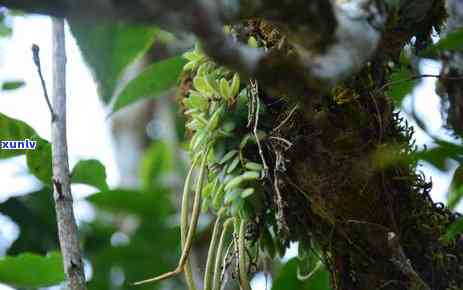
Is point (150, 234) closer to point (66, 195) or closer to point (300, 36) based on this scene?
point (66, 195)

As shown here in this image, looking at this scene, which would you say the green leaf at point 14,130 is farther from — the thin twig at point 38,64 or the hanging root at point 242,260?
the hanging root at point 242,260

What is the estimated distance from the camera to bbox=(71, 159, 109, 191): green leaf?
1.27 m

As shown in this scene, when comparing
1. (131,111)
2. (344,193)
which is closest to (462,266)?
(344,193)

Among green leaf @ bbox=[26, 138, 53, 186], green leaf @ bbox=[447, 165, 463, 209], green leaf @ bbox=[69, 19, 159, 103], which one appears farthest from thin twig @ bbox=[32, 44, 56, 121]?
green leaf @ bbox=[447, 165, 463, 209]

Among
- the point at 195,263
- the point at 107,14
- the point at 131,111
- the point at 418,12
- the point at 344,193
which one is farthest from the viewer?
the point at 131,111

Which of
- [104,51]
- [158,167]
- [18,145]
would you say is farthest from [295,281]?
[158,167]

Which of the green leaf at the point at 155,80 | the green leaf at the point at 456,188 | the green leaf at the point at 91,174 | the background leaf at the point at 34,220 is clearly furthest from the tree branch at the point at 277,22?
the background leaf at the point at 34,220

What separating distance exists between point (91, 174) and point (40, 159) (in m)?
0.12

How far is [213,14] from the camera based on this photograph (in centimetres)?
52

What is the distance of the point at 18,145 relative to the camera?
121 centimetres

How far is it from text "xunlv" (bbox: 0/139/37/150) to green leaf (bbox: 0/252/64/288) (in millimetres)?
176

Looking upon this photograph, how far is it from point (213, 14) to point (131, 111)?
2.33 metres

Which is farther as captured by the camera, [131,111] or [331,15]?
[131,111]

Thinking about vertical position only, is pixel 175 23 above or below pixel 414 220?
above
